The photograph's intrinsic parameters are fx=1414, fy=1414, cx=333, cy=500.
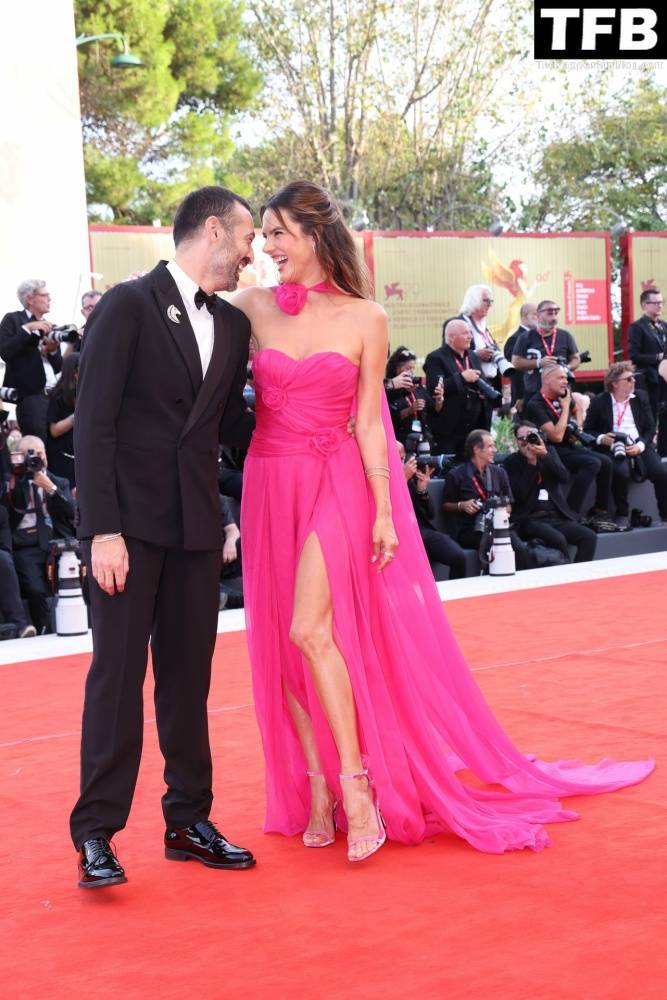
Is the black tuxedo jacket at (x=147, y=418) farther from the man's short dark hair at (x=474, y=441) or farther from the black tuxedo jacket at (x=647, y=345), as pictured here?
the black tuxedo jacket at (x=647, y=345)

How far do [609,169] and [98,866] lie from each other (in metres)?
29.5

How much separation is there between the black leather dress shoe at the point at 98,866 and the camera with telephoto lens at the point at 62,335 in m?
5.54

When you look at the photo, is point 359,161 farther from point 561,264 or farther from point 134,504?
point 134,504

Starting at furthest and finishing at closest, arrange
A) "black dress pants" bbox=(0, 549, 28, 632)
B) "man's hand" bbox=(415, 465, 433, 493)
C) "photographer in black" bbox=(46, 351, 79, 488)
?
"man's hand" bbox=(415, 465, 433, 493) → "photographer in black" bbox=(46, 351, 79, 488) → "black dress pants" bbox=(0, 549, 28, 632)

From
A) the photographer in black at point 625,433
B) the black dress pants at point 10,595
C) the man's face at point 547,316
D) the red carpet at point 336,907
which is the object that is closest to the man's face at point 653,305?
the photographer in black at point 625,433

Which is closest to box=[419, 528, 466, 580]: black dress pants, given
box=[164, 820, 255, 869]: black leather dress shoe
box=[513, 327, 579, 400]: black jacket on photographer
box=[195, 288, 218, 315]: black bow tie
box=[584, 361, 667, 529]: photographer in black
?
box=[513, 327, 579, 400]: black jacket on photographer

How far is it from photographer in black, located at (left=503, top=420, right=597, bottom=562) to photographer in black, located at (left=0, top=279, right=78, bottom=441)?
341cm

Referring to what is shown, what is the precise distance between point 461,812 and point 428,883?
41cm

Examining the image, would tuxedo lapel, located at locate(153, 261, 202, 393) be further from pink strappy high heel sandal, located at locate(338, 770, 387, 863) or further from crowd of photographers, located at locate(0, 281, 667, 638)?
crowd of photographers, located at locate(0, 281, 667, 638)

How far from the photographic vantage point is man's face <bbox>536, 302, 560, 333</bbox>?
1096 centimetres

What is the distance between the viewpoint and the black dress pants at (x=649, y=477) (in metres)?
11.1

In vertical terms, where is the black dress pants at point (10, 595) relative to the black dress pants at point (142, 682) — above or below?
below

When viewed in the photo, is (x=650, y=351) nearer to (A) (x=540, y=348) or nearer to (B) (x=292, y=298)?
(A) (x=540, y=348)

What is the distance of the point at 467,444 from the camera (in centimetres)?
968
